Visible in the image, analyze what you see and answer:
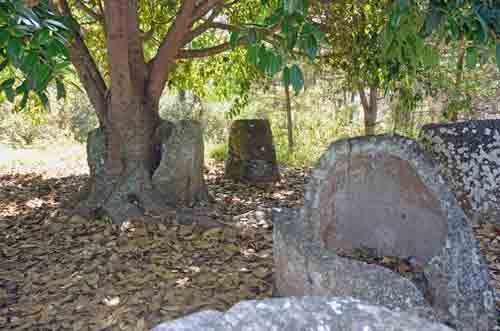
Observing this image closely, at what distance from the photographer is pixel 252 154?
6.39 meters

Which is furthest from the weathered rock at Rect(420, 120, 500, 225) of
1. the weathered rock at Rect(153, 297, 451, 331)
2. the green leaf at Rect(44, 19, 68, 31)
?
the green leaf at Rect(44, 19, 68, 31)

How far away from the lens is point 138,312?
276 cm

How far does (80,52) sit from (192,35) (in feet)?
3.92

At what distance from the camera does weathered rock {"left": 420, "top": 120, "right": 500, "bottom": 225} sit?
13.5ft

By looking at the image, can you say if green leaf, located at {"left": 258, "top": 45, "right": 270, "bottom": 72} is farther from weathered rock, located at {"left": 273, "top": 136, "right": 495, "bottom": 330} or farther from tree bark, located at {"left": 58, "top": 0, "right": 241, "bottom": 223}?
tree bark, located at {"left": 58, "top": 0, "right": 241, "bottom": 223}

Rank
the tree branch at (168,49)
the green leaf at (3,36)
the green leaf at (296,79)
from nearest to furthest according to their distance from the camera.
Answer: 1. the green leaf at (3,36)
2. the green leaf at (296,79)
3. the tree branch at (168,49)

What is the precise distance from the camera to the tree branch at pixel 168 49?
450 cm

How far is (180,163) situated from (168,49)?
3.80 ft

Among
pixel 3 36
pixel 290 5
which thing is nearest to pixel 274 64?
pixel 290 5

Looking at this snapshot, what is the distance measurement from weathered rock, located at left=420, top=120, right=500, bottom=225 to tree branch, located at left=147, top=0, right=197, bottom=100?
2620 mm

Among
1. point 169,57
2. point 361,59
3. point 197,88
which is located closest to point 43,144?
point 197,88

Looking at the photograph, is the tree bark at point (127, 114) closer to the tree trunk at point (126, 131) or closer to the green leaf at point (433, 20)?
the tree trunk at point (126, 131)

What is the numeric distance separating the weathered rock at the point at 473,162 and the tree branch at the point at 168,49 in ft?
8.60

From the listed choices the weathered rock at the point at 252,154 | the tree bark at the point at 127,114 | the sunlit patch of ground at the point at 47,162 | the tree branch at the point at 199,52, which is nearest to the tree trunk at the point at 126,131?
the tree bark at the point at 127,114
